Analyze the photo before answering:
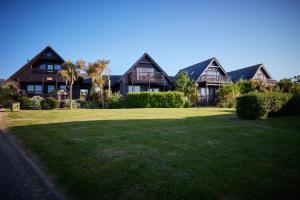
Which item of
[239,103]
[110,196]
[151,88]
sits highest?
[151,88]

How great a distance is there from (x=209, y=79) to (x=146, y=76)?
1114 cm

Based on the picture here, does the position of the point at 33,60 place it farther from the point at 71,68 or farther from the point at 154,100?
the point at 154,100

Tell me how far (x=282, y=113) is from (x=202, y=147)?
11999 mm

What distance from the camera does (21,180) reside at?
449 centimetres

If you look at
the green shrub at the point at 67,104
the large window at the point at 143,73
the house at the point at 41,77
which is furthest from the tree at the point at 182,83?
the house at the point at 41,77

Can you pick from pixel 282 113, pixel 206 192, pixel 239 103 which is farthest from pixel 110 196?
pixel 282 113

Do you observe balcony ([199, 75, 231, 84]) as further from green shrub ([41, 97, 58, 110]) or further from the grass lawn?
the grass lawn

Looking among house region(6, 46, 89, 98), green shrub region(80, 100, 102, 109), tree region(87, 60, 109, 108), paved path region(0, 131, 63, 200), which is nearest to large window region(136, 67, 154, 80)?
tree region(87, 60, 109, 108)

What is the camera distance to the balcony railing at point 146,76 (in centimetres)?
3381

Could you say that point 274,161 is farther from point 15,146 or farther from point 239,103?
point 239,103

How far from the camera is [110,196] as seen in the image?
3689 millimetres

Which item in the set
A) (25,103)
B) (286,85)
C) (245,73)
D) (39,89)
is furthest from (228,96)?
(39,89)

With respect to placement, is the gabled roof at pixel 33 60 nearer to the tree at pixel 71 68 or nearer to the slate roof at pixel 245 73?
the tree at pixel 71 68

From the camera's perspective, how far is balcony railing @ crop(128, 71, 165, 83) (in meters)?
33.8
